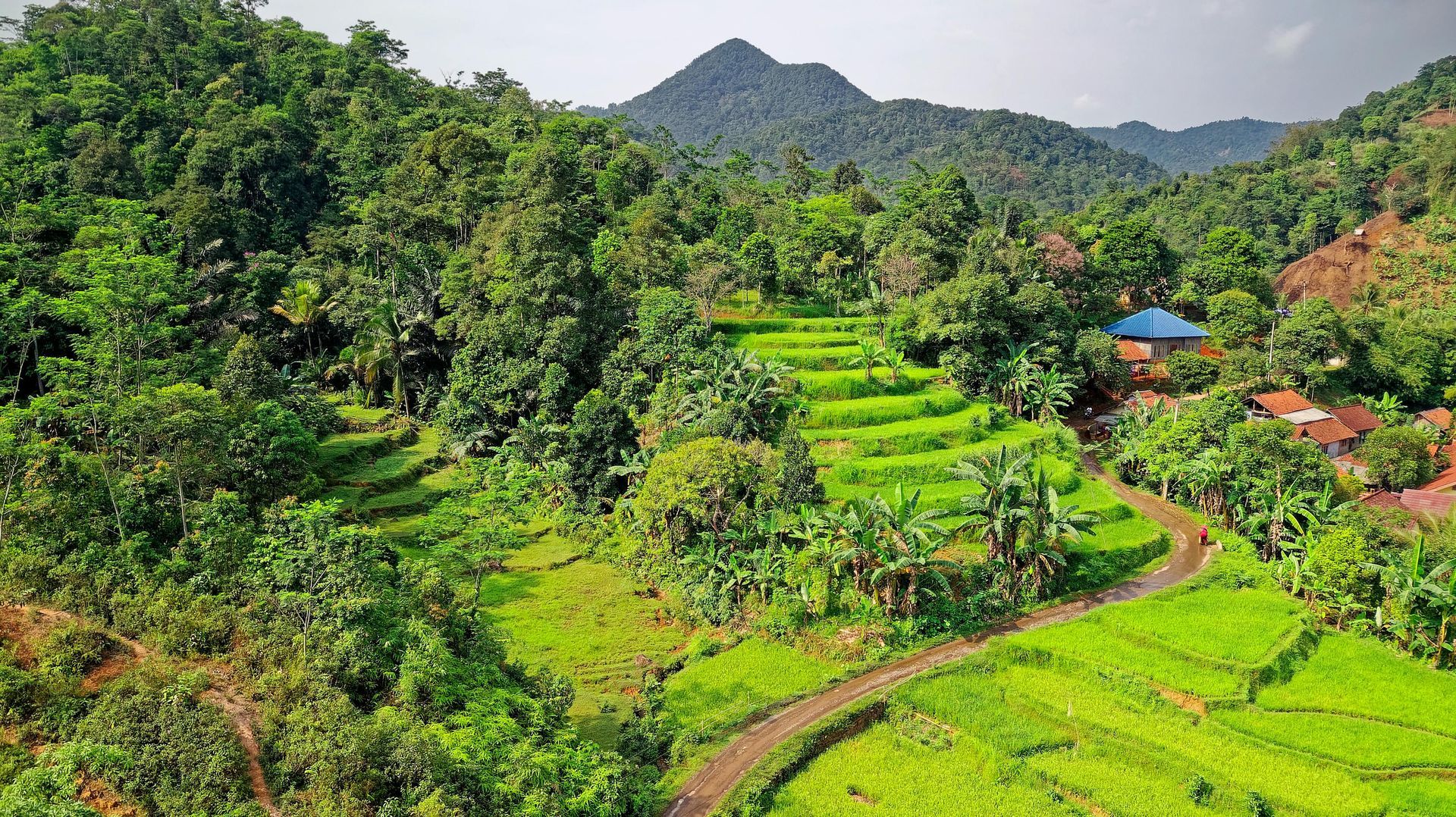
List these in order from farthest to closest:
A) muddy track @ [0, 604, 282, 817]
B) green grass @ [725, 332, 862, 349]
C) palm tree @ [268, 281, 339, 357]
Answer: green grass @ [725, 332, 862, 349] → palm tree @ [268, 281, 339, 357] → muddy track @ [0, 604, 282, 817]

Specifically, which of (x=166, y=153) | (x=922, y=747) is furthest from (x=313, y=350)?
(x=922, y=747)

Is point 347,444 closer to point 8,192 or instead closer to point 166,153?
point 8,192

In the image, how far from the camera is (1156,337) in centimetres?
4344

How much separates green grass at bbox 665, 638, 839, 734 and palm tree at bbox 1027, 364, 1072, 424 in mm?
19375

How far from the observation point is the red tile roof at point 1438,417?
122 feet

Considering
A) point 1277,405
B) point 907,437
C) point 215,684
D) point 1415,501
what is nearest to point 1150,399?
point 1277,405

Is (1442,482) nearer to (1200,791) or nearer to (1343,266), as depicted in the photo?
(1200,791)

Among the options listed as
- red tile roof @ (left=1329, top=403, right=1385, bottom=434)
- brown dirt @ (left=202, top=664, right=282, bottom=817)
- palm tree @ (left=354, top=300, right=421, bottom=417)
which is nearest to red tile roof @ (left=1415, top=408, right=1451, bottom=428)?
red tile roof @ (left=1329, top=403, right=1385, bottom=434)

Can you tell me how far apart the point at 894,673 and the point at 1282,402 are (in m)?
27.3

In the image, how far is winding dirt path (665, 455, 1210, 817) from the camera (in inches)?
643

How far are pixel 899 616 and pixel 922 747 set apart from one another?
467 centimetres

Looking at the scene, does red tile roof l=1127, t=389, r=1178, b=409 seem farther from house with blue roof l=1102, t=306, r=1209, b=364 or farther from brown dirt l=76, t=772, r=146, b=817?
brown dirt l=76, t=772, r=146, b=817

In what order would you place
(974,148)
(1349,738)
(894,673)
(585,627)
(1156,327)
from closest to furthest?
(1349,738) → (894,673) → (585,627) → (1156,327) → (974,148)

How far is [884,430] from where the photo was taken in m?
29.9
